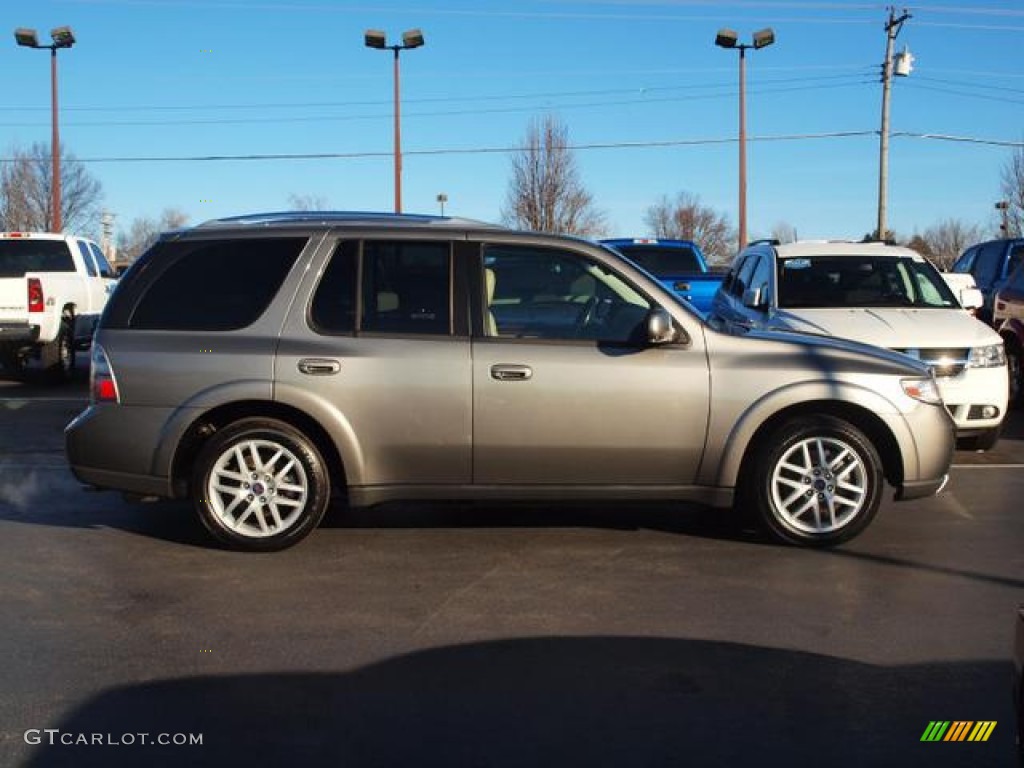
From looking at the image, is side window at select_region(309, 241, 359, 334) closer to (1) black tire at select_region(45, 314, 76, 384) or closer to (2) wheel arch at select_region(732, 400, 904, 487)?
(2) wheel arch at select_region(732, 400, 904, 487)

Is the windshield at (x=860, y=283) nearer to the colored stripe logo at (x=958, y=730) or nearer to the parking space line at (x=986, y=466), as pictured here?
the parking space line at (x=986, y=466)

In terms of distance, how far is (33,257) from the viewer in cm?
1488

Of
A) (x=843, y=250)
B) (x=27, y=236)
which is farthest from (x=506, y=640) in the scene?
(x=27, y=236)

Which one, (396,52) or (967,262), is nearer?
(967,262)

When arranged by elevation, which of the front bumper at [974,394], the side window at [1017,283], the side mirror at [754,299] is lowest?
the front bumper at [974,394]

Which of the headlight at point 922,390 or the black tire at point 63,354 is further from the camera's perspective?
the black tire at point 63,354

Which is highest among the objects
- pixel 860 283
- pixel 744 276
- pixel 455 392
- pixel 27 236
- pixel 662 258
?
pixel 27 236

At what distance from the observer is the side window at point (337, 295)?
233 inches

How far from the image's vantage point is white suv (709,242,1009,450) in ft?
27.9

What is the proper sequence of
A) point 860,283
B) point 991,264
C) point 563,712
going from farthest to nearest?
1. point 991,264
2. point 860,283
3. point 563,712

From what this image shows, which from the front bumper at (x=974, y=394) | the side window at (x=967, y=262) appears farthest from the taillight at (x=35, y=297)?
the side window at (x=967, y=262)

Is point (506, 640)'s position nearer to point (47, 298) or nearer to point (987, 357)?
point (987, 357)

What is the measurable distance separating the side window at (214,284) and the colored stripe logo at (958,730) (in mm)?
4001

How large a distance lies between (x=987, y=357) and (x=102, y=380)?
6.74 meters
